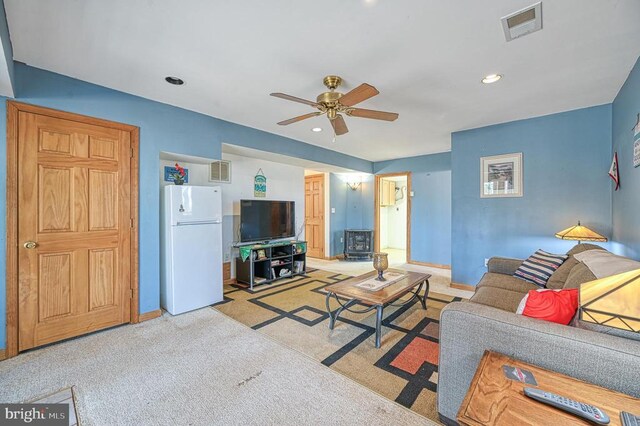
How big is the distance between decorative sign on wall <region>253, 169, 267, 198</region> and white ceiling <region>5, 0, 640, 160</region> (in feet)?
5.92

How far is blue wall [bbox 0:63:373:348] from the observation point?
89.8 inches

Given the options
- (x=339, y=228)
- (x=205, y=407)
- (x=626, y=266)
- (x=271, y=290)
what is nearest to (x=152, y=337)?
(x=205, y=407)

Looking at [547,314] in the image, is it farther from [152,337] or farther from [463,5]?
[152,337]

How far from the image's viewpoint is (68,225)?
2.53 metres

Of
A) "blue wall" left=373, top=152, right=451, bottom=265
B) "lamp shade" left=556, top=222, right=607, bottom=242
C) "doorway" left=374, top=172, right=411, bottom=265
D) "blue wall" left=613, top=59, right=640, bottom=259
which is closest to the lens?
"blue wall" left=613, top=59, right=640, bottom=259

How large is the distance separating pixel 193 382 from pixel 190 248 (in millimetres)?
1641

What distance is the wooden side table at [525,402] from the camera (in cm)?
78

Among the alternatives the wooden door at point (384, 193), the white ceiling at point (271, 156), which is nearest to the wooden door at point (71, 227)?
the white ceiling at point (271, 156)

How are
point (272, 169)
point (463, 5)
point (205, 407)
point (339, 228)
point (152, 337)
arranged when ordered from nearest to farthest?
point (463, 5) < point (205, 407) < point (152, 337) < point (272, 169) < point (339, 228)

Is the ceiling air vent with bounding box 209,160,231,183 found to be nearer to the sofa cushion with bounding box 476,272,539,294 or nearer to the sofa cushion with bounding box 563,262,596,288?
the sofa cushion with bounding box 476,272,539,294

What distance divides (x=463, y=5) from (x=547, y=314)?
5.75ft

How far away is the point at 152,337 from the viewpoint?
259 centimetres

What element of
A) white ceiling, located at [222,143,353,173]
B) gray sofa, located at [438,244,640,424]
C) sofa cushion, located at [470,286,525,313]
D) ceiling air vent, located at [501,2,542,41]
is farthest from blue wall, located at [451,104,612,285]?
white ceiling, located at [222,143,353,173]

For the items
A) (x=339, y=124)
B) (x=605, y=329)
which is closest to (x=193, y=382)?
(x=605, y=329)
